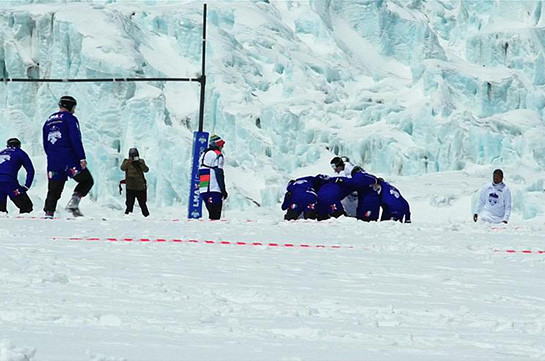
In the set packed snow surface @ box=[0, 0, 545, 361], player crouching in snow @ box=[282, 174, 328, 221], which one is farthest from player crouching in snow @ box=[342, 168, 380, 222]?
packed snow surface @ box=[0, 0, 545, 361]

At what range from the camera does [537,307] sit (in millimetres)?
3891

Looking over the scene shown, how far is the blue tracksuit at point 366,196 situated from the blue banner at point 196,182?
117 inches

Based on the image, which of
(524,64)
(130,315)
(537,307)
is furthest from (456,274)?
(524,64)

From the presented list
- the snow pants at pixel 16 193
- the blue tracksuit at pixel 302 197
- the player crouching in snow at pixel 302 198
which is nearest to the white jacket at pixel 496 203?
the player crouching in snow at pixel 302 198

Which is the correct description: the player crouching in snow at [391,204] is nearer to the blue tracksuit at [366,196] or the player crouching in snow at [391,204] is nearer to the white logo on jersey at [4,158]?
the blue tracksuit at [366,196]

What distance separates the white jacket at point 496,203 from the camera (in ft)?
43.6

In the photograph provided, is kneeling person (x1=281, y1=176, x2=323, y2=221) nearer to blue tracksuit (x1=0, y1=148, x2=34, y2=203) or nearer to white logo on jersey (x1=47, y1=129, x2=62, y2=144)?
blue tracksuit (x1=0, y1=148, x2=34, y2=203)

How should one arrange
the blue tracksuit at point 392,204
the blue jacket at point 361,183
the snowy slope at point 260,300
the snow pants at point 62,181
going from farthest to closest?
1. the blue tracksuit at point 392,204
2. the blue jacket at point 361,183
3. the snow pants at point 62,181
4. the snowy slope at point 260,300

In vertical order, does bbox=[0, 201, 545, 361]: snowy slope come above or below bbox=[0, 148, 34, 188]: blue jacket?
below

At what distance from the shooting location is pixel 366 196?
12.5m

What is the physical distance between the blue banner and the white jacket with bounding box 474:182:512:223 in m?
4.53

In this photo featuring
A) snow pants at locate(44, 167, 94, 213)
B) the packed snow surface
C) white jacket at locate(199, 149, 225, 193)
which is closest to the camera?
the packed snow surface

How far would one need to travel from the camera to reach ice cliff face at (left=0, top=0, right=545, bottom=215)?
1342 inches

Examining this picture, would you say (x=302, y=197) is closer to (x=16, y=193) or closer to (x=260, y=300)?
(x=16, y=193)
